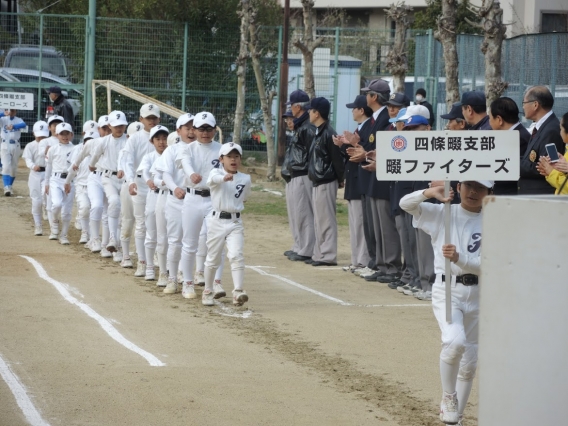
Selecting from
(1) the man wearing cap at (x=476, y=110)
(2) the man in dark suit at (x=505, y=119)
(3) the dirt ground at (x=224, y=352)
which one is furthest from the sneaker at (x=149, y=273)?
(2) the man in dark suit at (x=505, y=119)

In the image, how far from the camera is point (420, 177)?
7070 millimetres

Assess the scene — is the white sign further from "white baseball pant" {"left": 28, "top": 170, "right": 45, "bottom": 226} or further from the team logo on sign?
the team logo on sign

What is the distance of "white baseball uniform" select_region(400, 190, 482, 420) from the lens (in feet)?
22.2

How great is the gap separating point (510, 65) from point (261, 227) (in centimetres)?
544

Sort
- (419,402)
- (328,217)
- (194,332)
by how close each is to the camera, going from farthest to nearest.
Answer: (328,217) < (194,332) < (419,402)

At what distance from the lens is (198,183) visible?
1182cm

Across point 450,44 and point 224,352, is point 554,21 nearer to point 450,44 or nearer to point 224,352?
point 450,44

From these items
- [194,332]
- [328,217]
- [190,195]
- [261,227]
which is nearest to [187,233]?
[190,195]

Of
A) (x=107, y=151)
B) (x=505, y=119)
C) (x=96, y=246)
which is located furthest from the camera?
(x=96, y=246)

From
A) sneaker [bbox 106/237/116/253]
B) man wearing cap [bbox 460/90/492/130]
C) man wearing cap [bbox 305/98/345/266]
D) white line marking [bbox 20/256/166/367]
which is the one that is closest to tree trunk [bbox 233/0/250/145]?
man wearing cap [bbox 305/98/345/266]

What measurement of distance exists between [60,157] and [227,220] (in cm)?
638

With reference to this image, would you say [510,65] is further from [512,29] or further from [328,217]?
[512,29]

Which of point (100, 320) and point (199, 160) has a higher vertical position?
point (199, 160)

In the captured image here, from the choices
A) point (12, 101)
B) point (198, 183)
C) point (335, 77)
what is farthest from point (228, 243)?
point (335, 77)
